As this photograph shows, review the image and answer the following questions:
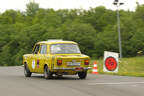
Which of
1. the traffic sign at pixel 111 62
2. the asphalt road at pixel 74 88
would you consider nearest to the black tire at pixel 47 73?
the asphalt road at pixel 74 88

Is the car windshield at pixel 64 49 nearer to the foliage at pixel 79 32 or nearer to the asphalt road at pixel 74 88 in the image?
the asphalt road at pixel 74 88

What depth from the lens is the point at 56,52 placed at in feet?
55.8

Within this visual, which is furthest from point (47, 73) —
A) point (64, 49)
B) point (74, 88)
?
point (74, 88)

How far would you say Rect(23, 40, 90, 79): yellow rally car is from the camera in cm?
1622

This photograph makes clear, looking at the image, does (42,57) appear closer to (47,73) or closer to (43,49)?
(43,49)

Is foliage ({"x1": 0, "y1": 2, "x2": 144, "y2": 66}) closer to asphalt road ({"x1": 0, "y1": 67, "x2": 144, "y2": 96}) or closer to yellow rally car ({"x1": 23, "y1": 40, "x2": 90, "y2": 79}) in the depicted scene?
yellow rally car ({"x1": 23, "y1": 40, "x2": 90, "y2": 79})

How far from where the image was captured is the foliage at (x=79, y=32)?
105 metres

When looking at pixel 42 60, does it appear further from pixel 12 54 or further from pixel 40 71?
pixel 12 54

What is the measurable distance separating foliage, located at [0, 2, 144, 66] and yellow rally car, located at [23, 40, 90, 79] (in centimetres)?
8483

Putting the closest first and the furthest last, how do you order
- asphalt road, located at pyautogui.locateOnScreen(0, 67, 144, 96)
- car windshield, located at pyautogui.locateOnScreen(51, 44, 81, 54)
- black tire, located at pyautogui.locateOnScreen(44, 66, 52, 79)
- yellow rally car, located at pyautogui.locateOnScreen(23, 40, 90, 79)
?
1. asphalt road, located at pyautogui.locateOnScreen(0, 67, 144, 96)
2. yellow rally car, located at pyautogui.locateOnScreen(23, 40, 90, 79)
3. black tire, located at pyautogui.locateOnScreen(44, 66, 52, 79)
4. car windshield, located at pyautogui.locateOnScreen(51, 44, 81, 54)

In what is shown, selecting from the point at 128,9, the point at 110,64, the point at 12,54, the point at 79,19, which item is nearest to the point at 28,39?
the point at 12,54

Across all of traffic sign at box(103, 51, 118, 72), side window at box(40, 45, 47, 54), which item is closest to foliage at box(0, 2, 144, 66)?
traffic sign at box(103, 51, 118, 72)

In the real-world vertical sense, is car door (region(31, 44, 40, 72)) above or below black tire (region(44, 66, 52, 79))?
above

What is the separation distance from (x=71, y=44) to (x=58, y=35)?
311 feet
